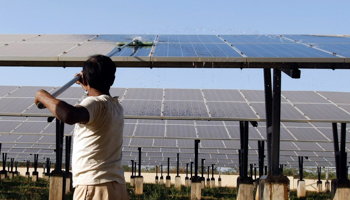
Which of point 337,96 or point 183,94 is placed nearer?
point 337,96

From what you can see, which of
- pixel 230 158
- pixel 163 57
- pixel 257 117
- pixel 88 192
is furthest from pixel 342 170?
pixel 230 158

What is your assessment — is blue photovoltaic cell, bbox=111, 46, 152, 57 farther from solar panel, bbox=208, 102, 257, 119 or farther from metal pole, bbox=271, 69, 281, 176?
solar panel, bbox=208, 102, 257, 119

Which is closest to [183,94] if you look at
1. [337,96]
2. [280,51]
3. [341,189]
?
[337,96]

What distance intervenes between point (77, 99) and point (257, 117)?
6.05m

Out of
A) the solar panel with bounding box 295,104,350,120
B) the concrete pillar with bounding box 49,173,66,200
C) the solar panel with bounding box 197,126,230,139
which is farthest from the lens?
the solar panel with bounding box 197,126,230,139

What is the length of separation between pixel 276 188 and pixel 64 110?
6301mm

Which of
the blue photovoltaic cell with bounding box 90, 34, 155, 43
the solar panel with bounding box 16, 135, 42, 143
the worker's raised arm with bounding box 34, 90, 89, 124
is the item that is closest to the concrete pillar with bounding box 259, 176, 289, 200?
the blue photovoltaic cell with bounding box 90, 34, 155, 43

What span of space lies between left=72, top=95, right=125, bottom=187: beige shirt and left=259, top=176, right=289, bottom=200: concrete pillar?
222 inches

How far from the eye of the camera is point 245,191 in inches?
664

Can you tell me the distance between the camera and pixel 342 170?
16.0 meters

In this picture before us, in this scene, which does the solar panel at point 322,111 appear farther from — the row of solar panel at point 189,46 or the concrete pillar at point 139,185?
the concrete pillar at point 139,185

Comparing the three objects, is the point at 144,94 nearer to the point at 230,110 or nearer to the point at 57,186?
the point at 230,110

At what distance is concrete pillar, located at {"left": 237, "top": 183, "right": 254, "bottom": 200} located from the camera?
1648 cm

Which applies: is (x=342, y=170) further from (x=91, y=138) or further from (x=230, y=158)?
(x=230, y=158)
